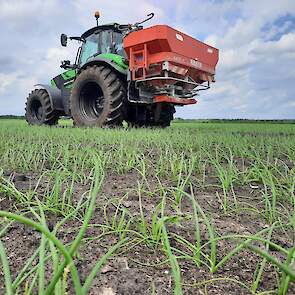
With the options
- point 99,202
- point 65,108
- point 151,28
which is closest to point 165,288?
point 99,202

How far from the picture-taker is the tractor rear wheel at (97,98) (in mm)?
6434

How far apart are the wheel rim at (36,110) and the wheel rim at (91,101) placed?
7.23 ft

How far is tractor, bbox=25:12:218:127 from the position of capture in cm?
601

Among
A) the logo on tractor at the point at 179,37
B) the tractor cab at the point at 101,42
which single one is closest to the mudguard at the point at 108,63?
the tractor cab at the point at 101,42

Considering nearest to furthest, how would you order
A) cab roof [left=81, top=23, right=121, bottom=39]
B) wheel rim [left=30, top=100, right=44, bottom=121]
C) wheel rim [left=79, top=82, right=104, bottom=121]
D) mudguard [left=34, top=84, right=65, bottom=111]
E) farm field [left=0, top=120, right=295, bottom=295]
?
farm field [left=0, top=120, right=295, bottom=295], cab roof [left=81, top=23, right=121, bottom=39], wheel rim [left=79, top=82, right=104, bottom=121], mudguard [left=34, top=84, right=65, bottom=111], wheel rim [left=30, top=100, right=44, bottom=121]

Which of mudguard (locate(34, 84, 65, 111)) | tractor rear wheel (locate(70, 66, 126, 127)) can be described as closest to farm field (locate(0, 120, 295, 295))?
tractor rear wheel (locate(70, 66, 126, 127))

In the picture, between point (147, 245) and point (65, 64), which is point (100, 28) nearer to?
point (65, 64)

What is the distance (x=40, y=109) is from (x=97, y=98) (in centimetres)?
237

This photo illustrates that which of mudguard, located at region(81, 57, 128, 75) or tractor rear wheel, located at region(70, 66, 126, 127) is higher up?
mudguard, located at region(81, 57, 128, 75)

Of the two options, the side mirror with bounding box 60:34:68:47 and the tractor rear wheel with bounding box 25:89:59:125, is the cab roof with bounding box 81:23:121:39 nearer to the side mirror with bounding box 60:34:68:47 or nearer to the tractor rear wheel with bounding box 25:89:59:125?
the side mirror with bounding box 60:34:68:47

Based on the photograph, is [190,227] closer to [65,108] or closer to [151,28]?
[151,28]

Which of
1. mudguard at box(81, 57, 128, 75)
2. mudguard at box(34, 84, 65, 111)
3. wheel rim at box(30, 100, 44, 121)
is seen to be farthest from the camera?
wheel rim at box(30, 100, 44, 121)

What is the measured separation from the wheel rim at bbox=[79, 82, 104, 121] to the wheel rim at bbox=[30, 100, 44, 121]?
2.20 m

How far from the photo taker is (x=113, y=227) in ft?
3.91
